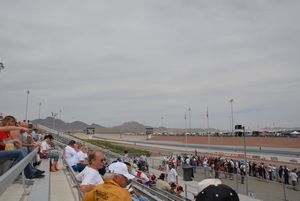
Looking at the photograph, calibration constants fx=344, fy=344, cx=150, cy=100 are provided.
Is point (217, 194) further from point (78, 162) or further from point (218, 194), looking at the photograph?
point (78, 162)

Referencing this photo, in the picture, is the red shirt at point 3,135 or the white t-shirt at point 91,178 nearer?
the white t-shirt at point 91,178

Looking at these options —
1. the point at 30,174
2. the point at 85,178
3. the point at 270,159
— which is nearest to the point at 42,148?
the point at 30,174

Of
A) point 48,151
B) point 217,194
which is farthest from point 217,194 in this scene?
point 48,151

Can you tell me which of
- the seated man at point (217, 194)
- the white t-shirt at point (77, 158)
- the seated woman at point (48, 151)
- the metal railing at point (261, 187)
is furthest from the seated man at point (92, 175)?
the metal railing at point (261, 187)

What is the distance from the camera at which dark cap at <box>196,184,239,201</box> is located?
8.71ft

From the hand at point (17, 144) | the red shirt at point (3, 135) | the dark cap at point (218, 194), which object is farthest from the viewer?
the hand at point (17, 144)

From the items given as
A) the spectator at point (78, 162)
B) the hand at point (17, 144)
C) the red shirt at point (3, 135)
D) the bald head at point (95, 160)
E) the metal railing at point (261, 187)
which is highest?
the red shirt at point (3, 135)

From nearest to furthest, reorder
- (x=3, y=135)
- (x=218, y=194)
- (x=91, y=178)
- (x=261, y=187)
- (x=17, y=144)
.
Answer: (x=218, y=194), (x=91, y=178), (x=3, y=135), (x=17, y=144), (x=261, y=187)

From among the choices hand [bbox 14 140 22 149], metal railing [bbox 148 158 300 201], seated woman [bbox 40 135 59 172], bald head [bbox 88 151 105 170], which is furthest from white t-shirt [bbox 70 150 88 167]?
metal railing [bbox 148 158 300 201]

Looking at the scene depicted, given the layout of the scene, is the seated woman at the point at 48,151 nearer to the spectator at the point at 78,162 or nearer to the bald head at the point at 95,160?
the spectator at the point at 78,162

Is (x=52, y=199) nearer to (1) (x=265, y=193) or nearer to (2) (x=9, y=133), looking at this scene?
(2) (x=9, y=133)

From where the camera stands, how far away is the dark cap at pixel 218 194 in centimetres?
266

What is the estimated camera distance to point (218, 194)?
2670 millimetres

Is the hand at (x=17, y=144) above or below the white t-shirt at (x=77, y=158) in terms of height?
above
